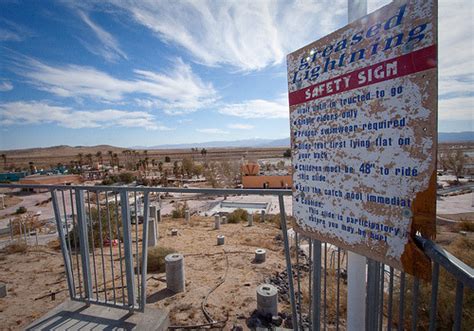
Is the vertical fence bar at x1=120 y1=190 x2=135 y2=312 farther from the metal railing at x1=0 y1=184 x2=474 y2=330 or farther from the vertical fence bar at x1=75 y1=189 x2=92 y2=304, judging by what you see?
the vertical fence bar at x1=75 y1=189 x2=92 y2=304

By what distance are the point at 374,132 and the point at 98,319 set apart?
3.49 metres

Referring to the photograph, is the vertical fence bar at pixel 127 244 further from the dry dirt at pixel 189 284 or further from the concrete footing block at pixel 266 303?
the concrete footing block at pixel 266 303

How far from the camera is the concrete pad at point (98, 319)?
2877mm

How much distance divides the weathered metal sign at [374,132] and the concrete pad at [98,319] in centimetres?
231

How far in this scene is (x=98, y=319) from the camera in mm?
2994

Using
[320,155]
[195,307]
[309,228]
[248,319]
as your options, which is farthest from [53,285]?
[320,155]

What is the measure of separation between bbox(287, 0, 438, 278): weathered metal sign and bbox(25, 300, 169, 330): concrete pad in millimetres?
2310

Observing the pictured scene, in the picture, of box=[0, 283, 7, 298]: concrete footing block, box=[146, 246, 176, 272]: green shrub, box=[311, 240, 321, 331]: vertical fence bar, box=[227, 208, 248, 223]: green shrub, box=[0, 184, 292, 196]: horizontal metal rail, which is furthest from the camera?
box=[227, 208, 248, 223]: green shrub

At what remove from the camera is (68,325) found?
116 inches

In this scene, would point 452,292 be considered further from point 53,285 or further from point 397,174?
point 53,285

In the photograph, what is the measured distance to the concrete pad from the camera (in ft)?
9.44

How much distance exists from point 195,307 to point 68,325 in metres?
1.90

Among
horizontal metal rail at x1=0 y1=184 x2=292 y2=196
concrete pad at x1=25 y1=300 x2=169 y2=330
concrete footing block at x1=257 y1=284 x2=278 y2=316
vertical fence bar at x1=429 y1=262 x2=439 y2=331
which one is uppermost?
horizontal metal rail at x1=0 y1=184 x2=292 y2=196

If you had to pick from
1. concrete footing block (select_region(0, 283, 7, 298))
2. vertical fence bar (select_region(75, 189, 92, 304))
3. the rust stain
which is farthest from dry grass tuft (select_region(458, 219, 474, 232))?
concrete footing block (select_region(0, 283, 7, 298))
